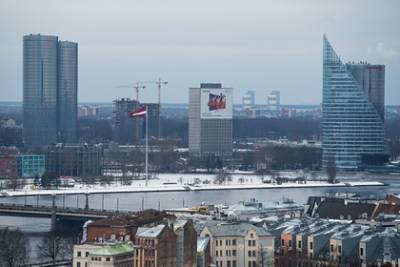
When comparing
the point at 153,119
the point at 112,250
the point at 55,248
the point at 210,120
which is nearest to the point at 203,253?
the point at 112,250

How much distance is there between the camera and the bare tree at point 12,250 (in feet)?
65.6

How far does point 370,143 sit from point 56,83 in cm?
1910

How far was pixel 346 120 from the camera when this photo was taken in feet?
166

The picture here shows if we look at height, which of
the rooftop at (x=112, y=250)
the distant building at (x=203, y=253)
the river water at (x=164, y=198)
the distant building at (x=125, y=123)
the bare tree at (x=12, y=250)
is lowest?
the river water at (x=164, y=198)

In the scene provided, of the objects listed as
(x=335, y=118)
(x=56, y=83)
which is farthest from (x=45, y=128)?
(x=335, y=118)

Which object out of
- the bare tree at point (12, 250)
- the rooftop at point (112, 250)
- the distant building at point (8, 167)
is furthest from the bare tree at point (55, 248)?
the distant building at point (8, 167)

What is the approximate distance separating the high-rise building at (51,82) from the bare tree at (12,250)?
38.9 meters

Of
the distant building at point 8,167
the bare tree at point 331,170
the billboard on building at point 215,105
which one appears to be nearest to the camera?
the distant building at point 8,167

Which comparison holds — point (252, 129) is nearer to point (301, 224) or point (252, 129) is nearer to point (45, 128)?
point (45, 128)

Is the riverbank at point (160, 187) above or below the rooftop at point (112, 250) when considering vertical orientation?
below

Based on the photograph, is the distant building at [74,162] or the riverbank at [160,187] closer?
the riverbank at [160,187]

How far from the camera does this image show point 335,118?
167 feet

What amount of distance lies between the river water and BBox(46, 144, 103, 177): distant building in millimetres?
7796

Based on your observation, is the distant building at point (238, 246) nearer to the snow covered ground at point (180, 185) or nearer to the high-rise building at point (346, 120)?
the snow covered ground at point (180, 185)
